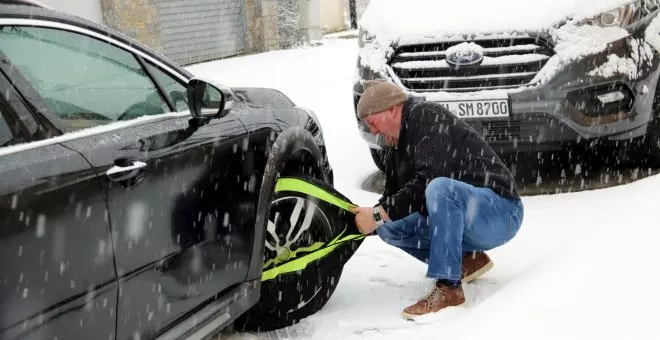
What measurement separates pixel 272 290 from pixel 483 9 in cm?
294

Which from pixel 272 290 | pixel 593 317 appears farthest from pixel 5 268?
pixel 593 317

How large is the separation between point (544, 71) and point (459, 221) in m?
1.94

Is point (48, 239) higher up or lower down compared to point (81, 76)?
lower down

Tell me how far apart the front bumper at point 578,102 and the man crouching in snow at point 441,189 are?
4.95 feet

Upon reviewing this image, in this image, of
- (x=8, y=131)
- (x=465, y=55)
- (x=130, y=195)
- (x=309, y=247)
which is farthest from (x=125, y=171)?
(x=465, y=55)

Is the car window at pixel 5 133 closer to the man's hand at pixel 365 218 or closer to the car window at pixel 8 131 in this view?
the car window at pixel 8 131

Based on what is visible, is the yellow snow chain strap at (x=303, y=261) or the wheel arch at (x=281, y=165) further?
the yellow snow chain strap at (x=303, y=261)

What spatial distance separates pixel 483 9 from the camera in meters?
5.41

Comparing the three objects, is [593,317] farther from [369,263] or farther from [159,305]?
[369,263]

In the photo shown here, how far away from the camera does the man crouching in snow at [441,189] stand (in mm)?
3484

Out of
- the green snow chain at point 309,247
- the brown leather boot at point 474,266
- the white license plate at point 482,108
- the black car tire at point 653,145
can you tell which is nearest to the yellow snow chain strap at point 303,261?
the green snow chain at point 309,247

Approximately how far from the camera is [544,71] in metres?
5.01

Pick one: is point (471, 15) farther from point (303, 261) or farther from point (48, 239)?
point (48, 239)

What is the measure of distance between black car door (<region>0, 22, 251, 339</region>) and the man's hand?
0.64m
